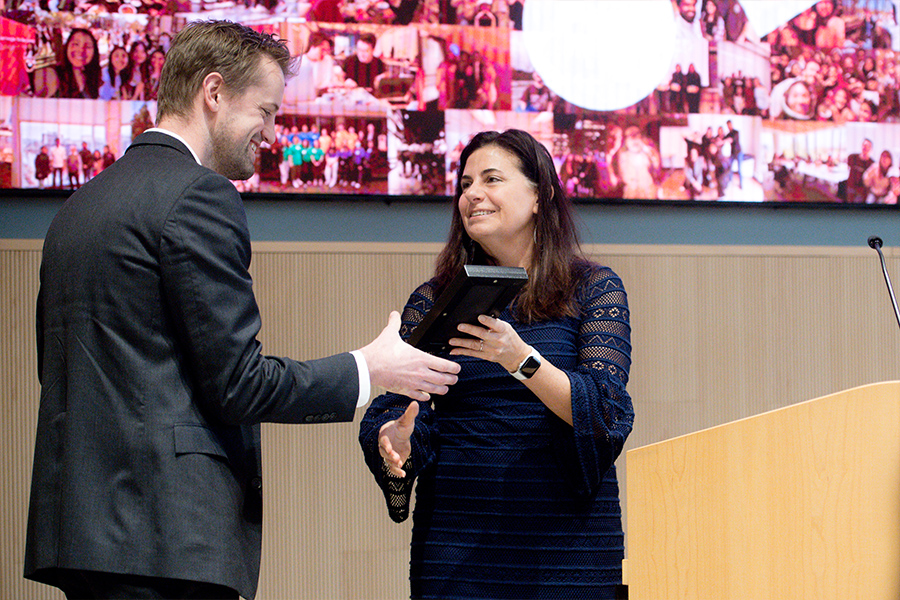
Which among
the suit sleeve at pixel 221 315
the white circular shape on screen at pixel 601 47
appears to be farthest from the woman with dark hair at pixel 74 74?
the suit sleeve at pixel 221 315

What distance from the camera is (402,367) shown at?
1461 millimetres

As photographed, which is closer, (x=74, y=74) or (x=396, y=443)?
(x=396, y=443)

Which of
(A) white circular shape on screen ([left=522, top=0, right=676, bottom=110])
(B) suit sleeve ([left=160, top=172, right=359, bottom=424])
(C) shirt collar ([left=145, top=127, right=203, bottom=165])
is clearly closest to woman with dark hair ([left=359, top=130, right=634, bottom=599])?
(B) suit sleeve ([left=160, top=172, right=359, bottom=424])

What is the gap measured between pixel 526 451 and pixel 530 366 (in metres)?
0.23

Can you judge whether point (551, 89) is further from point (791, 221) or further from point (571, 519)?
point (571, 519)

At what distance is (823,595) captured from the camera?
4.18 feet

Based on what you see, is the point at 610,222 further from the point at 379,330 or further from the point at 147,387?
the point at 147,387

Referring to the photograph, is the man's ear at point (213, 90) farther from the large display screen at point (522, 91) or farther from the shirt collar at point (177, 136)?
the large display screen at point (522, 91)

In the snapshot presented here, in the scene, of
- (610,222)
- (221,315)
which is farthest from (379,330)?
(221,315)

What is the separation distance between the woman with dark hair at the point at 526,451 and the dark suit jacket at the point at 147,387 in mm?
497

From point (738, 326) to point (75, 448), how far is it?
8.42ft

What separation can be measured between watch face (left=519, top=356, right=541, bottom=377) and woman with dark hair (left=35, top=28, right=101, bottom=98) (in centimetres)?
201

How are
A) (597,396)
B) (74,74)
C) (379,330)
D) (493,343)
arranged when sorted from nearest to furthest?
(493,343) → (597,396) → (74,74) → (379,330)

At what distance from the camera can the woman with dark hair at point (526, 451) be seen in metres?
1.71
